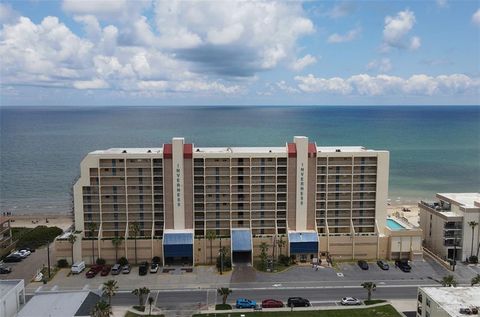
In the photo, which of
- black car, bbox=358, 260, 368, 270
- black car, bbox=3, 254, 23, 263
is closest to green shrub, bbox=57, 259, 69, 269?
black car, bbox=3, 254, 23, 263

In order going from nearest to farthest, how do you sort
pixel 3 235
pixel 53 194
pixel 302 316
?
1. pixel 302 316
2. pixel 3 235
3. pixel 53 194

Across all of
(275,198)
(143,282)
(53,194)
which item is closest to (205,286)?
(143,282)

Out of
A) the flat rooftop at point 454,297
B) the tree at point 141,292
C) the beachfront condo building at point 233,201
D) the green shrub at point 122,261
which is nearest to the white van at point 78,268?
the beachfront condo building at point 233,201

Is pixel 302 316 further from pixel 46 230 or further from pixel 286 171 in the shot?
pixel 46 230

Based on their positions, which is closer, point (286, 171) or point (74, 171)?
point (286, 171)

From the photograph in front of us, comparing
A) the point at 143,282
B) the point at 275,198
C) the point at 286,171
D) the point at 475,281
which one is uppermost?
the point at 286,171

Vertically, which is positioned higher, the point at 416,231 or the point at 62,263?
the point at 416,231

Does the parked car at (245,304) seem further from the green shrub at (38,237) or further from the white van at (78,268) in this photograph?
the green shrub at (38,237)
